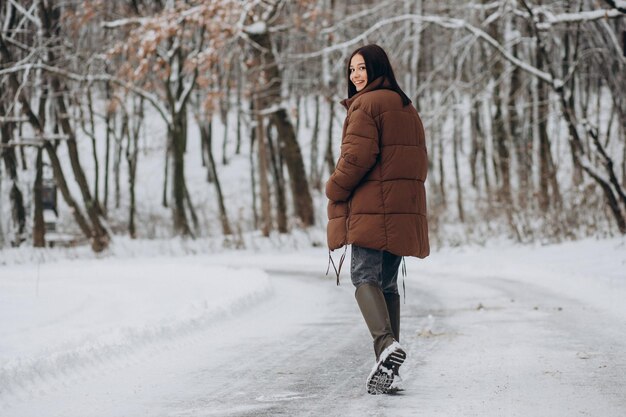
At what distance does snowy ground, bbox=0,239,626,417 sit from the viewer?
5219 millimetres

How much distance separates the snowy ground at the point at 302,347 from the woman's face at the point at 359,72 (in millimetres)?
1884

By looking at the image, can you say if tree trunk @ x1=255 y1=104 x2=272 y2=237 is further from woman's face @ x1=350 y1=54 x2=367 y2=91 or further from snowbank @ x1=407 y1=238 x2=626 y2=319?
woman's face @ x1=350 y1=54 x2=367 y2=91

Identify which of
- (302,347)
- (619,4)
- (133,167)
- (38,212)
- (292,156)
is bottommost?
(133,167)

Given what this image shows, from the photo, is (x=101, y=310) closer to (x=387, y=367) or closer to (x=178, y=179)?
(x=387, y=367)

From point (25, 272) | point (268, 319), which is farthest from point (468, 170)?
point (268, 319)

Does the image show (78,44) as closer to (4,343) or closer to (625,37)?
(625,37)

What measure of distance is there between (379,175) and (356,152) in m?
0.22

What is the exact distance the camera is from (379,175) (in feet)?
17.9

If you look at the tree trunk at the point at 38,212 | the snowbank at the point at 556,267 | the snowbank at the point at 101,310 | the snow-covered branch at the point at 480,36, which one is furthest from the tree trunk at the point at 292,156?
the snowbank at the point at 101,310

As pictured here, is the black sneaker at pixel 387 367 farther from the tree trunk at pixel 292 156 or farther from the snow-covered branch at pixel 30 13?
the snow-covered branch at pixel 30 13

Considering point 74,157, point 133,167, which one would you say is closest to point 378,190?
point 74,157

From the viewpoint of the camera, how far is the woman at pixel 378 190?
17.7 feet

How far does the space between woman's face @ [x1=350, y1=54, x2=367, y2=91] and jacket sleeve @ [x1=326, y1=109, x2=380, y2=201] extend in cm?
27

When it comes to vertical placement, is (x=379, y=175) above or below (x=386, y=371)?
above
